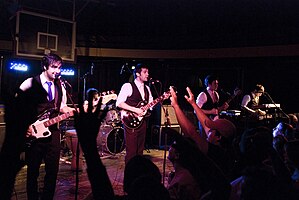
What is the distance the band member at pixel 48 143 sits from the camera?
4164 millimetres

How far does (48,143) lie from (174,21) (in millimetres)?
8554

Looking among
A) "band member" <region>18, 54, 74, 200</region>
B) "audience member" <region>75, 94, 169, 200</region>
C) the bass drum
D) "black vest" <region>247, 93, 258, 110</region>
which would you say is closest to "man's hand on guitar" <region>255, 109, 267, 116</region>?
"black vest" <region>247, 93, 258, 110</region>

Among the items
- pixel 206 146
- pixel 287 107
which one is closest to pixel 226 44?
pixel 287 107

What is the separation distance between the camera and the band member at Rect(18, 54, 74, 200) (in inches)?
164

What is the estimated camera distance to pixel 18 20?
25.9 ft

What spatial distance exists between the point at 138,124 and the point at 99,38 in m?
7.69

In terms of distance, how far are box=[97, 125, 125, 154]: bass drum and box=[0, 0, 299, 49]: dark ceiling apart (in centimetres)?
346

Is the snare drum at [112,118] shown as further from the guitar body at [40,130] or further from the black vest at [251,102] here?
the guitar body at [40,130]

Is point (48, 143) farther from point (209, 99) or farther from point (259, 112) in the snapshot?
point (259, 112)

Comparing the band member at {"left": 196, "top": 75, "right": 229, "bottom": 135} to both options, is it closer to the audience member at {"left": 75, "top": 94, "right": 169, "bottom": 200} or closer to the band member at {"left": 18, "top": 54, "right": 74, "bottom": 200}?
the band member at {"left": 18, "top": 54, "right": 74, "bottom": 200}

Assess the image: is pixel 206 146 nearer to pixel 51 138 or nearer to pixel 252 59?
pixel 51 138

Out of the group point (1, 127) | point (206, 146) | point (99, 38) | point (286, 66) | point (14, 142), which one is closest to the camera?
point (14, 142)

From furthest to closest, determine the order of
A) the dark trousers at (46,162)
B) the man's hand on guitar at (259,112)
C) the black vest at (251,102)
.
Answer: the black vest at (251,102) < the man's hand on guitar at (259,112) < the dark trousers at (46,162)

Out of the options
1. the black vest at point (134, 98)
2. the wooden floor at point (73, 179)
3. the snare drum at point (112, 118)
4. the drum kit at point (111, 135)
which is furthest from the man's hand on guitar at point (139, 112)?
the snare drum at point (112, 118)
